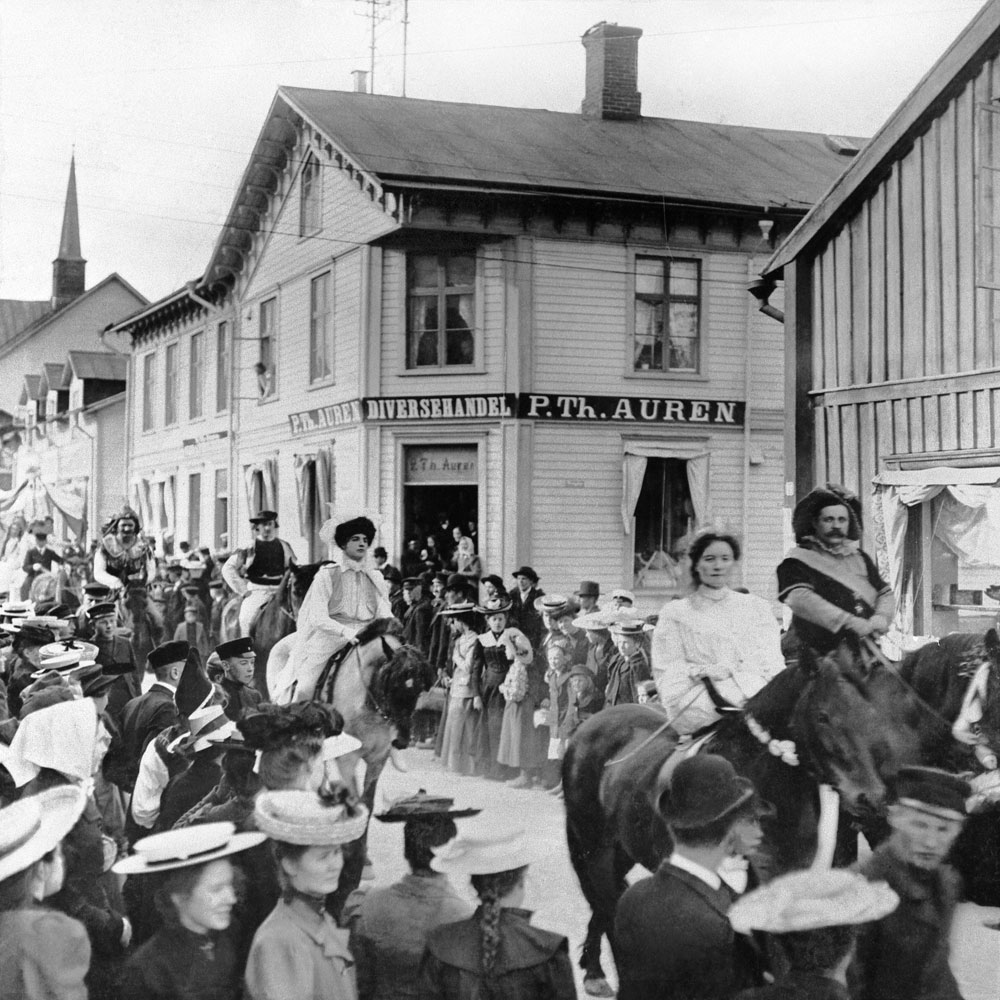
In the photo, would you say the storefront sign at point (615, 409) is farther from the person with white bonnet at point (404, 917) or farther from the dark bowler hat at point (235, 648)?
the person with white bonnet at point (404, 917)

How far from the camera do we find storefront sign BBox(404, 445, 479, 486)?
4867mm

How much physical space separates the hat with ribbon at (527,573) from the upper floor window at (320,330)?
1156 mm

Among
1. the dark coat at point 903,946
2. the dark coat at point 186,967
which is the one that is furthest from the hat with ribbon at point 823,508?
the dark coat at point 186,967

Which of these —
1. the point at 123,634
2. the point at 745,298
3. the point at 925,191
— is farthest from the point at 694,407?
the point at 123,634

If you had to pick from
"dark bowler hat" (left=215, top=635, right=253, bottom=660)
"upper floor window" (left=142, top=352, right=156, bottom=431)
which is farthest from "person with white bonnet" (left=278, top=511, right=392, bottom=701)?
"upper floor window" (left=142, top=352, right=156, bottom=431)

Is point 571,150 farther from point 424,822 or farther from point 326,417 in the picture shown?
point 424,822

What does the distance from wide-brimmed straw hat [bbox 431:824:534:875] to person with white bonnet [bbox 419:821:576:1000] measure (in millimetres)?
13

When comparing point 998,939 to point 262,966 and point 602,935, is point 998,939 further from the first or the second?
point 262,966

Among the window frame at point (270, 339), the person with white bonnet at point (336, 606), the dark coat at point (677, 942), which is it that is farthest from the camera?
the window frame at point (270, 339)

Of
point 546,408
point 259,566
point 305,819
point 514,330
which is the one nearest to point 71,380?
point 259,566

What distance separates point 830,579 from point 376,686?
76.6 inches

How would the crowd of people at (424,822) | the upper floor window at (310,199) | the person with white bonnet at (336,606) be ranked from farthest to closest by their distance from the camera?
the upper floor window at (310,199) < the person with white bonnet at (336,606) < the crowd of people at (424,822)

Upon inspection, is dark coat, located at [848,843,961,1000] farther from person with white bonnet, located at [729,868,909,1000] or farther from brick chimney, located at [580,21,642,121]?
brick chimney, located at [580,21,642,121]

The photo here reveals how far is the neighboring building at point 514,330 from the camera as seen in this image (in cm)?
488
